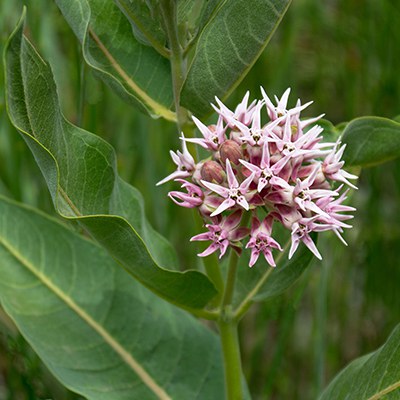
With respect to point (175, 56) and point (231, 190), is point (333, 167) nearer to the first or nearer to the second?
point (231, 190)

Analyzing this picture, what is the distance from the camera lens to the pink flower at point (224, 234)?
1.10 m

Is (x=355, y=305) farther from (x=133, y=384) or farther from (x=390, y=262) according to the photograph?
(x=133, y=384)

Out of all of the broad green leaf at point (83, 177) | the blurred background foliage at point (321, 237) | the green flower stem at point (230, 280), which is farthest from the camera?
the blurred background foliage at point (321, 237)

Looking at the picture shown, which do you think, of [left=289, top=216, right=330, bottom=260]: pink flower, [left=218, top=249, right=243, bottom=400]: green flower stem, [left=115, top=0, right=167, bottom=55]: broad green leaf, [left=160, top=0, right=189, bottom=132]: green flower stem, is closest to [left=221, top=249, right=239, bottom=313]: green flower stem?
[left=218, top=249, right=243, bottom=400]: green flower stem

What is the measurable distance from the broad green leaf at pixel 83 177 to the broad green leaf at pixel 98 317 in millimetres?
213

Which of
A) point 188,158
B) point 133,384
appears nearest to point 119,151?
point 133,384

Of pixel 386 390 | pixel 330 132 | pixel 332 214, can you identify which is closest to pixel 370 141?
pixel 330 132

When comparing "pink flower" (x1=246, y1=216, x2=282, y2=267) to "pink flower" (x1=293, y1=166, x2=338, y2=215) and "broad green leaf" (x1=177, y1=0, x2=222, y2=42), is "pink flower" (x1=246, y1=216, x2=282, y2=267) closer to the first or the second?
"pink flower" (x1=293, y1=166, x2=338, y2=215)

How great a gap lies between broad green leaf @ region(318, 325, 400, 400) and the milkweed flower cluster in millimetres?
231

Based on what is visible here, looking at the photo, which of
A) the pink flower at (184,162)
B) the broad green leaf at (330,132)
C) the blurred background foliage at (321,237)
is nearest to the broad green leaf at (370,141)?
the broad green leaf at (330,132)

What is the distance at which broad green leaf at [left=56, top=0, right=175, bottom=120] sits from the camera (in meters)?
1.34

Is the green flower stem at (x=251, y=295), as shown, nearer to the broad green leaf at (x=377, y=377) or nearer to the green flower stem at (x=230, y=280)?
the green flower stem at (x=230, y=280)

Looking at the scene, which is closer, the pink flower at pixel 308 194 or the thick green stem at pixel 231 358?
the pink flower at pixel 308 194

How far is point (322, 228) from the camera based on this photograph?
112 cm
